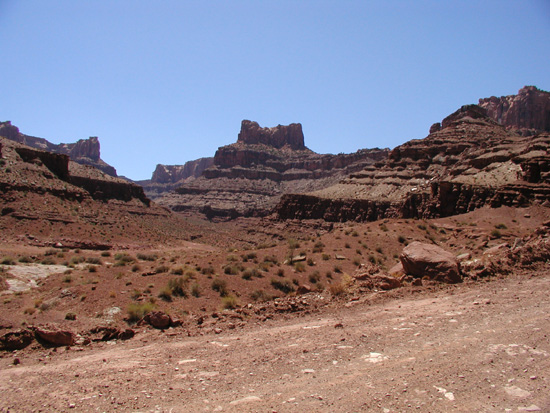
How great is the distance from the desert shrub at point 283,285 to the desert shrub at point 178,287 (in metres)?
4.03

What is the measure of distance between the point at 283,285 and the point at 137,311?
22.9 ft

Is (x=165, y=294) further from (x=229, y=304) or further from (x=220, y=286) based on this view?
(x=229, y=304)

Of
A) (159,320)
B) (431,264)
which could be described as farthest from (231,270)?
(431,264)

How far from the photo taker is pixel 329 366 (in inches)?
262

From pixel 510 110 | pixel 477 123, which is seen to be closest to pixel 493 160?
pixel 477 123

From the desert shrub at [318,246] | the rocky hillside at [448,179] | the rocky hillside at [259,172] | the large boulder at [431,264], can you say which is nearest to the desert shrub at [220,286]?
the large boulder at [431,264]

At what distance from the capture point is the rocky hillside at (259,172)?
468ft

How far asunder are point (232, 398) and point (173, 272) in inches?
505

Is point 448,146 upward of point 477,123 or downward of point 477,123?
downward

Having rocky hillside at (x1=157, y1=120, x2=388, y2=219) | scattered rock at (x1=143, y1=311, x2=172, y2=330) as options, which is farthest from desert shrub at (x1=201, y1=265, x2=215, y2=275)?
rocky hillside at (x1=157, y1=120, x2=388, y2=219)

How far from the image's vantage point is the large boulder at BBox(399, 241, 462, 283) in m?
12.1

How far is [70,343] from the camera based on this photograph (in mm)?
9430

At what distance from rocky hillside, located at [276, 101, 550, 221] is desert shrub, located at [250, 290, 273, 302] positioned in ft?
76.6

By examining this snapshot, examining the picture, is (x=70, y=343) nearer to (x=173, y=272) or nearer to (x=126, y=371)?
(x=126, y=371)
